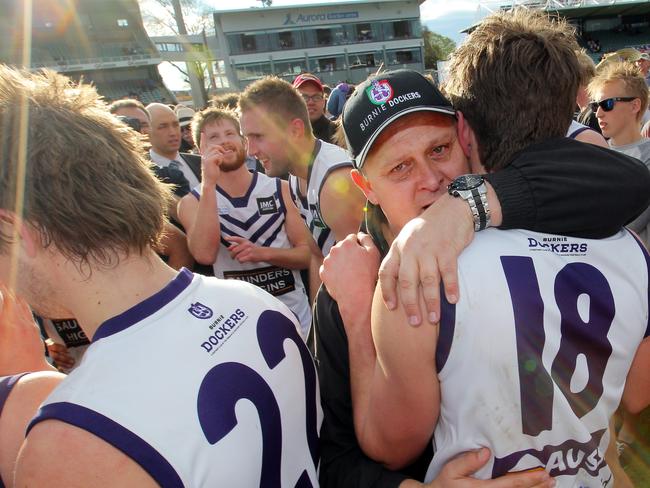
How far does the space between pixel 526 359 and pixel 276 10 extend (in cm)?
4769

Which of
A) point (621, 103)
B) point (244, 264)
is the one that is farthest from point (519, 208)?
point (621, 103)

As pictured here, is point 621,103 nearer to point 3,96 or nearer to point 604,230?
point 604,230

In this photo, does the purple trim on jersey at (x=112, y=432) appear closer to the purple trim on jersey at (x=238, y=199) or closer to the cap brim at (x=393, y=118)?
the cap brim at (x=393, y=118)

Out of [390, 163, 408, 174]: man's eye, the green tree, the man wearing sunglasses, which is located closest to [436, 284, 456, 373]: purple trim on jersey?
[390, 163, 408, 174]: man's eye

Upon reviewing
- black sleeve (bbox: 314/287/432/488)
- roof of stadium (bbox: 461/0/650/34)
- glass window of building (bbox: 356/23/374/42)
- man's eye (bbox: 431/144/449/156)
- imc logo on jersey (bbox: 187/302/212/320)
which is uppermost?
glass window of building (bbox: 356/23/374/42)

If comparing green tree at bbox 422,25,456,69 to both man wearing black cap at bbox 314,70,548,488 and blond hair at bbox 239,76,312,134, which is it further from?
man wearing black cap at bbox 314,70,548,488

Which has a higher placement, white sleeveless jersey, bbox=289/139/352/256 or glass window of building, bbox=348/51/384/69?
glass window of building, bbox=348/51/384/69

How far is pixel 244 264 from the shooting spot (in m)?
3.38

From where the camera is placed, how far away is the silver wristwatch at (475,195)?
44.1 inches

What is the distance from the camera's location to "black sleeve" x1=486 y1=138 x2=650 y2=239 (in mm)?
1116

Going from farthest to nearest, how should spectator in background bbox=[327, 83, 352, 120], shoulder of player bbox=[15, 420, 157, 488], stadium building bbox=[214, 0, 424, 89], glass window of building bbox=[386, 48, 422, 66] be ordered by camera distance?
glass window of building bbox=[386, 48, 422, 66] < stadium building bbox=[214, 0, 424, 89] < spectator in background bbox=[327, 83, 352, 120] < shoulder of player bbox=[15, 420, 157, 488]

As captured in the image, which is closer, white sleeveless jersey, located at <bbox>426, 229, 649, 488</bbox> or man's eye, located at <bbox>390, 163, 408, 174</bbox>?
white sleeveless jersey, located at <bbox>426, 229, 649, 488</bbox>

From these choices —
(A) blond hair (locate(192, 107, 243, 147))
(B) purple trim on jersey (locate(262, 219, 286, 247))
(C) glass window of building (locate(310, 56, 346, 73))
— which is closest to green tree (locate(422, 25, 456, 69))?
(C) glass window of building (locate(310, 56, 346, 73))

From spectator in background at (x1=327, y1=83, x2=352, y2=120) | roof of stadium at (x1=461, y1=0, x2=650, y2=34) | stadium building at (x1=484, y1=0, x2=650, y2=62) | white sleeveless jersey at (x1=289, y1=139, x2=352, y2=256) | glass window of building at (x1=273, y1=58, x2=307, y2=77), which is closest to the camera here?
white sleeveless jersey at (x1=289, y1=139, x2=352, y2=256)
